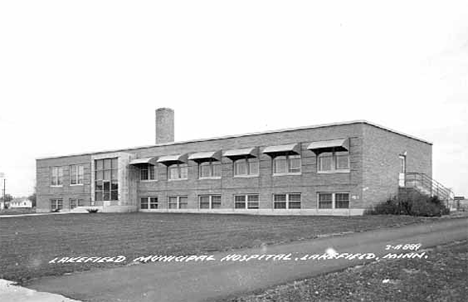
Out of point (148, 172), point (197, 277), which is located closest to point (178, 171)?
point (148, 172)

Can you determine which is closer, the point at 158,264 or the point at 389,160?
the point at 158,264

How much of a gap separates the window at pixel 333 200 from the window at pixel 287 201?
1730mm

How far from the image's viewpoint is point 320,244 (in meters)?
14.3

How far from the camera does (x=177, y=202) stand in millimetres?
42188

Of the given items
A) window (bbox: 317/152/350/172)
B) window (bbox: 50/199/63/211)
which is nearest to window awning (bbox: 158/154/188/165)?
window (bbox: 317/152/350/172)

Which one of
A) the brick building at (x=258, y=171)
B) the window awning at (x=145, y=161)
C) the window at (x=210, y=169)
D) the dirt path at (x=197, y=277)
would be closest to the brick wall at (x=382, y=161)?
the brick building at (x=258, y=171)

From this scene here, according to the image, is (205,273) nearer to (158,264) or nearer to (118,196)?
(158,264)

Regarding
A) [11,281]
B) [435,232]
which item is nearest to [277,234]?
[435,232]

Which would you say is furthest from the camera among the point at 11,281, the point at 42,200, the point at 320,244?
the point at 42,200

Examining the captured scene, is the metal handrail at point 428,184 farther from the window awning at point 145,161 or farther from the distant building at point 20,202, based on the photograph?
the distant building at point 20,202

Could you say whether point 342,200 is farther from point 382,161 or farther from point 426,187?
point 426,187

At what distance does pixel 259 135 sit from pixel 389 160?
30.7 feet

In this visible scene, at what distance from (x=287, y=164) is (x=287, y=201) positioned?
2.62m

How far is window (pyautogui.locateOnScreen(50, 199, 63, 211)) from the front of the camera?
174 feet
